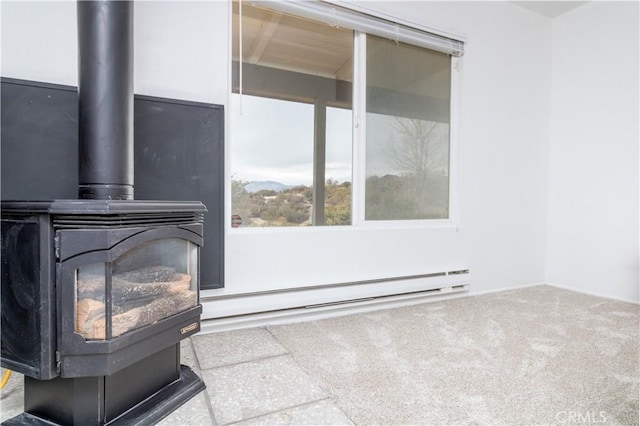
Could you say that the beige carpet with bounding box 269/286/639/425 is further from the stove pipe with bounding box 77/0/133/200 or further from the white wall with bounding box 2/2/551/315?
the stove pipe with bounding box 77/0/133/200

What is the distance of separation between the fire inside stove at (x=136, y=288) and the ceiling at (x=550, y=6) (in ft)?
11.9

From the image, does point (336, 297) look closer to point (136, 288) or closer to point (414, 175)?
point (414, 175)

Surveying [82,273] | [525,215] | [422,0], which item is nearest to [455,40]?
[422,0]

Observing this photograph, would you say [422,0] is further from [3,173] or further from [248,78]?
[3,173]

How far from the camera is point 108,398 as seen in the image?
1.16m

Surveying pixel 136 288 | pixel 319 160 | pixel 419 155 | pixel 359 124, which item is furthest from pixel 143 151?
pixel 419 155

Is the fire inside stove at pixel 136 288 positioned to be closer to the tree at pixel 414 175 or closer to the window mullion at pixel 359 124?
the window mullion at pixel 359 124

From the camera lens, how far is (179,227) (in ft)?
4.42

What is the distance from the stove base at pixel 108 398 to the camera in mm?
1129

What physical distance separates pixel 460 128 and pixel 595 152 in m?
1.29

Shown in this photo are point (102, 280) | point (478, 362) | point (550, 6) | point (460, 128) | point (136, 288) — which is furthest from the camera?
point (550, 6)

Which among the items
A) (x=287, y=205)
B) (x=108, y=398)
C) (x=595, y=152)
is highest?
(x=595, y=152)

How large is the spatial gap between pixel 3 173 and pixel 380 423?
1.85 m

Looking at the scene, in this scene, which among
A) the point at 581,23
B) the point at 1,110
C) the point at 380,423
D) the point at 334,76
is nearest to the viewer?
the point at 380,423
